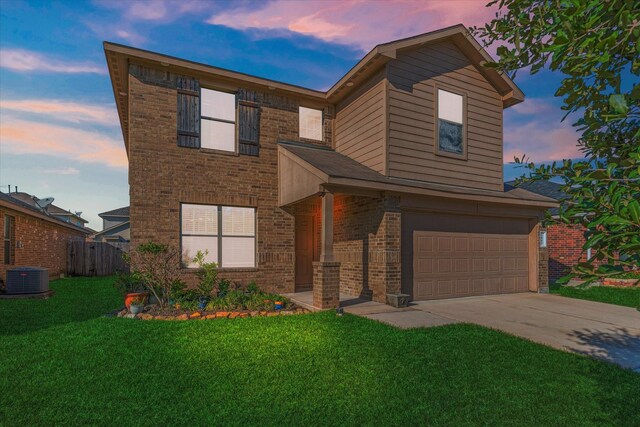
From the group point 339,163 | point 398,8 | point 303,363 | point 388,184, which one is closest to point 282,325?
point 303,363

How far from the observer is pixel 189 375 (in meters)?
4.24

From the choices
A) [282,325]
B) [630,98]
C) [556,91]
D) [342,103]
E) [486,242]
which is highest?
[342,103]

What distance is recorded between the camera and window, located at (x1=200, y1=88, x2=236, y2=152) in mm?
9961

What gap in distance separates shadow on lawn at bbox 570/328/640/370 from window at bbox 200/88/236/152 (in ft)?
30.1

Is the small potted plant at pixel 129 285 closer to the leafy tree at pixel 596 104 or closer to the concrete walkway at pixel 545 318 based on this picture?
the concrete walkway at pixel 545 318

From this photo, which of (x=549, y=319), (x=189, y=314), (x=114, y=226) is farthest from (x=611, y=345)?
(x=114, y=226)

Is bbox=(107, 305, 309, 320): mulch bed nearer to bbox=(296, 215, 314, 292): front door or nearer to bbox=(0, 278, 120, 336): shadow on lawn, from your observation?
bbox=(0, 278, 120, 336): shadow on lawn

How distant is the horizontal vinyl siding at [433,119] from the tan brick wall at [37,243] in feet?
46.0

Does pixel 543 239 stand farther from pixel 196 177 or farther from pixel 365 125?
pixel 196 177

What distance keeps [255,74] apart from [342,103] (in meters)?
2.96

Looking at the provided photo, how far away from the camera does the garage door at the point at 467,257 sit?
9531 millimetres

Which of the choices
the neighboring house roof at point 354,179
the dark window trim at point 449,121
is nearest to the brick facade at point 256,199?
the neighboring house roof at point 354,179

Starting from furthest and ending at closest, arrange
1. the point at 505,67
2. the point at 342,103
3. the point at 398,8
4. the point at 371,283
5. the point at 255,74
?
the point at 342,103
the point at 255,74
the point at 371,283
the point at 398,8
the point at 505,67

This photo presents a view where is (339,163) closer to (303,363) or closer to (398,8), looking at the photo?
(398,8)
